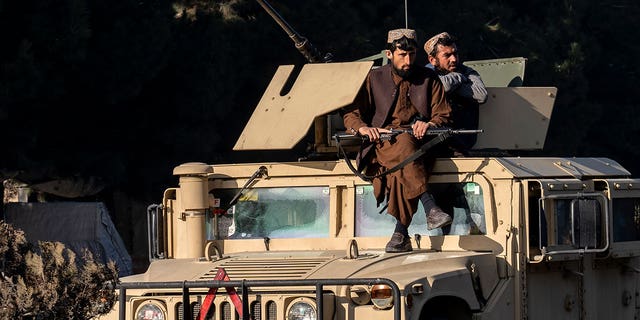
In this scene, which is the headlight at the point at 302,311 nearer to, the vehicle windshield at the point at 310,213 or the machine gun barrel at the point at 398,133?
the vehicle windshield at the point at 310,213

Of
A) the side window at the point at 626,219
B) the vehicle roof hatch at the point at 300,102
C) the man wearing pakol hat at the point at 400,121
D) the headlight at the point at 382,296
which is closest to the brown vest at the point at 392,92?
the man wearing pakol hat at the point at 400,121

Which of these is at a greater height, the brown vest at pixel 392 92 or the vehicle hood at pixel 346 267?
the brown vest at pixel 392 92

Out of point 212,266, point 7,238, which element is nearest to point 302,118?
point 212,266

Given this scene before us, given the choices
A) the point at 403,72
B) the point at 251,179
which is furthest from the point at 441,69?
the point at 251,179

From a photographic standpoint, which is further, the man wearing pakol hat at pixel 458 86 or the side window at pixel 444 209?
the man wearing pakol hat at pixel 458 86

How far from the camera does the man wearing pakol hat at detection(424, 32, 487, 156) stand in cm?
1064

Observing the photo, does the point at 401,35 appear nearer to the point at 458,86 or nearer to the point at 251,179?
the point at 458,86

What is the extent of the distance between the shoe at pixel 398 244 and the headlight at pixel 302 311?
1.03 meters

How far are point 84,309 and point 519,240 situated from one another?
17.0 ft

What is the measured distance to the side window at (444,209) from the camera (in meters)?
9.84

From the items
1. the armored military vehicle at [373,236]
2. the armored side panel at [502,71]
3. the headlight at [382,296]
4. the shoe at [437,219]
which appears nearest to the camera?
the headlight at [382,296]

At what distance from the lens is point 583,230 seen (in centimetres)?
956

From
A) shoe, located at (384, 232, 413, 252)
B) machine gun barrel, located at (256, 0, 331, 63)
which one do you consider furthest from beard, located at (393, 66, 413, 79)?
machine gun barrel, located at (256, 0, 331, 63)

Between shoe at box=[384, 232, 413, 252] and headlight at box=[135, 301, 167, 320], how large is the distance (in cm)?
146
